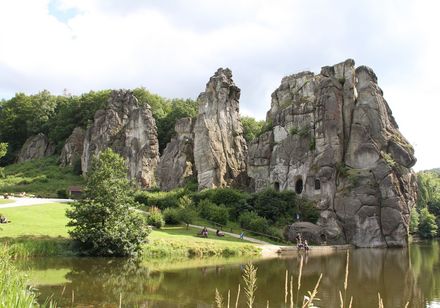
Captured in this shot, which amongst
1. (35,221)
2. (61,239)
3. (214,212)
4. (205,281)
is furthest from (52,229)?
(214,212)

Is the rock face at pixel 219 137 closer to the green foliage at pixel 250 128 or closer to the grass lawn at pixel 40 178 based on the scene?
the green foliage at pixel 250 128

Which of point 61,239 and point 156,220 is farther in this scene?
point 156,220

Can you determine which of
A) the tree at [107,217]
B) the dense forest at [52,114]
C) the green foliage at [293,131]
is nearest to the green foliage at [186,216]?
the tree at [107,217]

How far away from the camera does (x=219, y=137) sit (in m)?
63.3

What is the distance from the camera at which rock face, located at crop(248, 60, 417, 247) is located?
47.2 meters

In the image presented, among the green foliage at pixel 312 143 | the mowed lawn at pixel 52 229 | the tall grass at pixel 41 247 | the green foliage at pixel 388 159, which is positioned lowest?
the tall grass at pixel 41 247

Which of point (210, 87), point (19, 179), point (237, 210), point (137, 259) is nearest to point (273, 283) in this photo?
point (137, 259)

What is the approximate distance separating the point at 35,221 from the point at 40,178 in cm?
4060

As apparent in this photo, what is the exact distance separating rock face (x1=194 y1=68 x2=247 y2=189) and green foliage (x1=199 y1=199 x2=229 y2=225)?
1023cm

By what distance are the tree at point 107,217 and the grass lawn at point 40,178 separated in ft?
111

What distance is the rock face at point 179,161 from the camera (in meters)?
65.1

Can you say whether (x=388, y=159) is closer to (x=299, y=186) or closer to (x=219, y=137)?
(x=299, y=186)

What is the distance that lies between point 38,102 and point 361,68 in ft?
248

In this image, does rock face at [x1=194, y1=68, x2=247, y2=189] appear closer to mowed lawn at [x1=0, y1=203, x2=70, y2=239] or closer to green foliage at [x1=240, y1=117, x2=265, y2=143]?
green foliage at [x1=240, y1=117, x2=265, y2=143]
